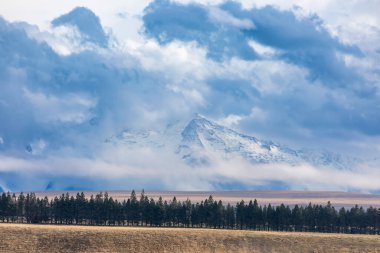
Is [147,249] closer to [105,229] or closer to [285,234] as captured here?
[105,229]

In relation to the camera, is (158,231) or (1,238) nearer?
(1,238)

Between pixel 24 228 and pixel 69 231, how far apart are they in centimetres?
1089

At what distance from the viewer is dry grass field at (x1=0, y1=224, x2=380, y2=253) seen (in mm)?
174875

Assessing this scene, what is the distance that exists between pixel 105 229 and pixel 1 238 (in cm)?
2631

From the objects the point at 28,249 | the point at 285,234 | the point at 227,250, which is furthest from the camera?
the point at 285,234

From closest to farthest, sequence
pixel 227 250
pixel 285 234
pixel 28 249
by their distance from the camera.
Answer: pixel 28 249 → pixel 227 250 → pixel 285 234

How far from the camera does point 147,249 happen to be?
17662 centimetres

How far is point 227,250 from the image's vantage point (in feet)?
598

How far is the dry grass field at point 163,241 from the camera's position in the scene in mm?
174875

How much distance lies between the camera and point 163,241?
181375 mm

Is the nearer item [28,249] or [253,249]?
[28,249]

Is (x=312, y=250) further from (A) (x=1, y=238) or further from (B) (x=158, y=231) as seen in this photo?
(A) (x=1, y=238)

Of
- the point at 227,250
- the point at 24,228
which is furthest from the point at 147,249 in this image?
the point at 24,228

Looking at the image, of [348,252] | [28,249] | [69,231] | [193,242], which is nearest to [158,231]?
[193,242]
